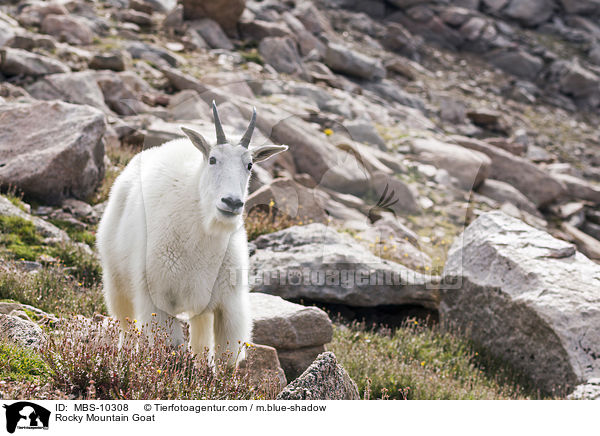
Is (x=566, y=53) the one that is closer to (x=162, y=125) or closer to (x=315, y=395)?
(x=162, y=125)

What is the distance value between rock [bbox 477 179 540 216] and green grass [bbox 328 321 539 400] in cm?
1013

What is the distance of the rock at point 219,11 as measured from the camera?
2421 cm

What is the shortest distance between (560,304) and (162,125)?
8.24 meters

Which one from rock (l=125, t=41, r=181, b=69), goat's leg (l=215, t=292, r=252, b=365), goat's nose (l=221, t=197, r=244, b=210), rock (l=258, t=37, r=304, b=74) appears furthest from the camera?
rock (l=258, t=37, r=304, b=74)

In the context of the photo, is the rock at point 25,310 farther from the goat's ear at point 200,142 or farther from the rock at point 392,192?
the rock at point 392,192

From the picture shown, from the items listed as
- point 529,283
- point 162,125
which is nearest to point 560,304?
point 529,283

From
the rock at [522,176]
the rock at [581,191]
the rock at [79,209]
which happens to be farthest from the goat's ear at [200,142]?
the rock at [581,191]

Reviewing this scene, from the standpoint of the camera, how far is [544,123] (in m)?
30.5

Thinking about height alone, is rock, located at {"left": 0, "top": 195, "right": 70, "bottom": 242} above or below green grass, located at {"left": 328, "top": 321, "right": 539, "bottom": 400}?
above

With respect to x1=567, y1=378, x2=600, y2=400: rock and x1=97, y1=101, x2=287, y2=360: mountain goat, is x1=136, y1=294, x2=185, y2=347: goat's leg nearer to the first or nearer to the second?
x1=97, y1=101, x2=287, y2=360: mountain goat

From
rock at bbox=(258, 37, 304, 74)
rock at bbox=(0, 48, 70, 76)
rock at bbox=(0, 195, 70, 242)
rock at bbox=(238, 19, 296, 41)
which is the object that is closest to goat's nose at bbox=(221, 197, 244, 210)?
rock at bbox=(0, 195, 70, 242)

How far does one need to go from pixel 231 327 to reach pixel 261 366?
610 millimetres

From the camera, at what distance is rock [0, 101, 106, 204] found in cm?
845
